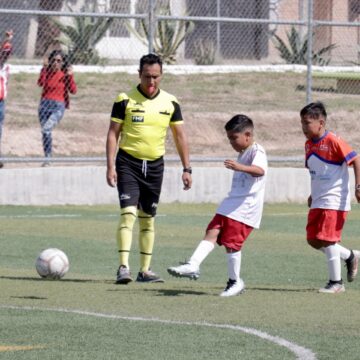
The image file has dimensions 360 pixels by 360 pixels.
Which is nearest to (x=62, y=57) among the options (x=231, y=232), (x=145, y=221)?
(x=145, y=221)

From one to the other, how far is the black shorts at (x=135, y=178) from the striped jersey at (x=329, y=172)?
151cm

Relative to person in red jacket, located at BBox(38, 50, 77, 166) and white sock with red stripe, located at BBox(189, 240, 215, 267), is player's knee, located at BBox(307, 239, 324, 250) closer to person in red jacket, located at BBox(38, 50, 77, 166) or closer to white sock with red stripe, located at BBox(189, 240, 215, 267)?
white sock with red stripe, located at BBox(189, 240, 215, 267)

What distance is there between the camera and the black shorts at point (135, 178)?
37.5ft

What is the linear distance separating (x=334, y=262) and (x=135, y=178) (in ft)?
6.29

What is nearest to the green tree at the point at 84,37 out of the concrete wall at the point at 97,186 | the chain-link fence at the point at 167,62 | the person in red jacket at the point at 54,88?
the chain-link fence at the point at 167,62

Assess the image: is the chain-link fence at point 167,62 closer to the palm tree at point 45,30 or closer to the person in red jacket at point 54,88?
the palm tree at point 45,30

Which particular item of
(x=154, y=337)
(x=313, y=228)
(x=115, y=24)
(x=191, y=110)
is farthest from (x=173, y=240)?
(x=115, y=24)

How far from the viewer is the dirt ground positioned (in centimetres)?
2545

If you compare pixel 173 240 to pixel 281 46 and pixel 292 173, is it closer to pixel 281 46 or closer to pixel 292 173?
pixel 292 173

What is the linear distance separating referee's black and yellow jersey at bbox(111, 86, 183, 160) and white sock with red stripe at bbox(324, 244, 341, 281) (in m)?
1.80

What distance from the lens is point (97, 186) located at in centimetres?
1892

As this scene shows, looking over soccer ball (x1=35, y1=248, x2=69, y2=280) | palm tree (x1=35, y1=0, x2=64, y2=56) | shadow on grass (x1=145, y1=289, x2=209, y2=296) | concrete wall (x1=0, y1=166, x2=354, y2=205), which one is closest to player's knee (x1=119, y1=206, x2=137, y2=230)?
soccer ball (x1=35, y1=248, x2=69, y2=280)

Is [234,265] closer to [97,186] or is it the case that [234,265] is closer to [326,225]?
[326,225]

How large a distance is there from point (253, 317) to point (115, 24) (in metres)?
22.3
